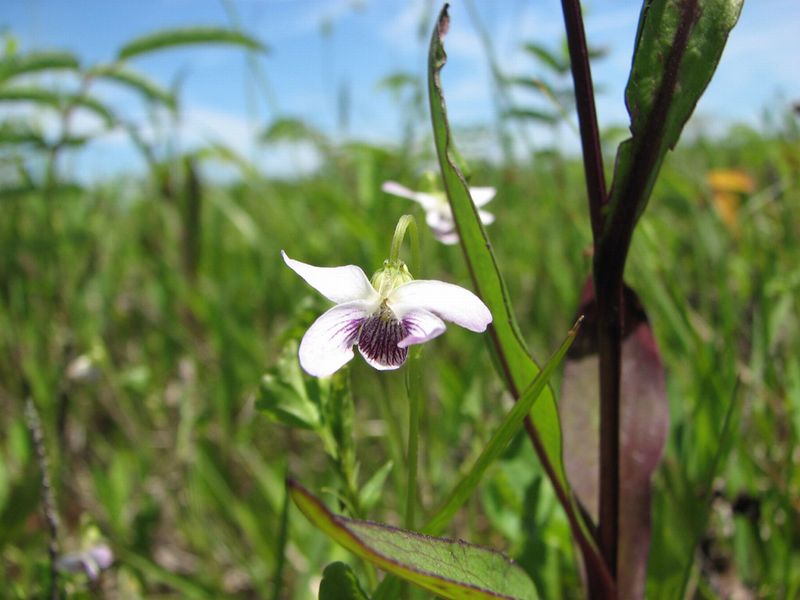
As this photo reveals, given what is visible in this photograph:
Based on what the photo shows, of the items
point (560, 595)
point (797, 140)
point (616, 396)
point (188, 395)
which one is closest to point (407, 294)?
point (616, 396)

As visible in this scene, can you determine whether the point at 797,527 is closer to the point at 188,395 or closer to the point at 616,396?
the point at 616,396

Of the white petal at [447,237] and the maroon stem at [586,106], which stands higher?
the maroon stem at [586,106]

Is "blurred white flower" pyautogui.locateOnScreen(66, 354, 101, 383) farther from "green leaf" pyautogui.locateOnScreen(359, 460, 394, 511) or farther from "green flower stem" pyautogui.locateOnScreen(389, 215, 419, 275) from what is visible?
"green flower stem" pyautogui.locateOnScreen(389, 215, 419, 275)

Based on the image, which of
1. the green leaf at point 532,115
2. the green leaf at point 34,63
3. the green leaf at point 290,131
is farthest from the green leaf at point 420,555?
the green leaf at point 290,131

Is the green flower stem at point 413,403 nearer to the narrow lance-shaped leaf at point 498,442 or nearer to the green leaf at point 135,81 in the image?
the narrow lance-shaped leaf at point 498,442

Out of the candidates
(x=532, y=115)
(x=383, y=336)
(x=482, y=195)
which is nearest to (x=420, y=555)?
(x=383, y=336)

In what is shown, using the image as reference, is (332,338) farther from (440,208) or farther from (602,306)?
(440,208)

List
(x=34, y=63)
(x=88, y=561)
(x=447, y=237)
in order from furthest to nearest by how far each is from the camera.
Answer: (x=34, y=63) < (x=88, y=561) < (x=447, y=237)
